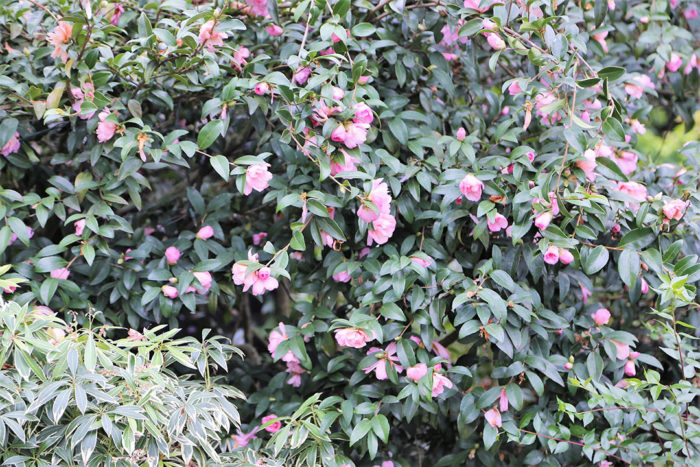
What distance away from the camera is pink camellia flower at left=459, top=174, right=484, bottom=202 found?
1.60 meters

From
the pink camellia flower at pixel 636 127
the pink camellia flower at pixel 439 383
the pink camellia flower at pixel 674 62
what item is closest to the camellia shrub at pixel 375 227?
the pink camellia flower at pixel 439 383

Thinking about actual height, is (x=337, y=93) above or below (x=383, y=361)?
above

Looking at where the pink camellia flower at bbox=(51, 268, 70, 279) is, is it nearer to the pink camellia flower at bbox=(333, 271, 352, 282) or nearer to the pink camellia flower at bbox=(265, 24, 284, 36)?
the pink camellia flower at bbox=(333, 271, 352, 282)

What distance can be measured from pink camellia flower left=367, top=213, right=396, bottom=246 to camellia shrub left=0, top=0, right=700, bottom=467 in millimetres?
15

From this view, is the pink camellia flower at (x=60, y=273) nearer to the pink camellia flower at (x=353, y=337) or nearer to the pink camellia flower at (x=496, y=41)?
the pink camellia flower at (x=353, y=337)

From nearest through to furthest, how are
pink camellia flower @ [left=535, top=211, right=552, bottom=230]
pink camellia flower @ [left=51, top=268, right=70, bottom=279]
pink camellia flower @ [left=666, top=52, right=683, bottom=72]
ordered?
pink camellia flower @ [left=535, top=211, right=552, bottom=230], pink camellia flower @ [left=51, top=268, right=70, bottom=279], pink camellia flower @ [left=666, top=52, right=683, bottom=72]

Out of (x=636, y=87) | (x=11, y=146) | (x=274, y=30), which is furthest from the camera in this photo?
(x=636, y=87)

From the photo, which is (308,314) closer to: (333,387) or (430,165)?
(333,387)

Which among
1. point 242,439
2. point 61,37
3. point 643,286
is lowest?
point 242,439

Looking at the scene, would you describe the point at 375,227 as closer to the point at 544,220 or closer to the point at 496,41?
the point at 544,220

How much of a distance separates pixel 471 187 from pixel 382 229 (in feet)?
0.78

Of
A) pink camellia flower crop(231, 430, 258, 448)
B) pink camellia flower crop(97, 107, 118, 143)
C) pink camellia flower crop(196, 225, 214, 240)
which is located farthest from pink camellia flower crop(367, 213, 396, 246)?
pink camellia flower crop(97, 107, 118, 143)

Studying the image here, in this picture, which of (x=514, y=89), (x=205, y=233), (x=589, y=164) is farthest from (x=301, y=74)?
(x=589, y=164)

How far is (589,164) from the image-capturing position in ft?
5.27
